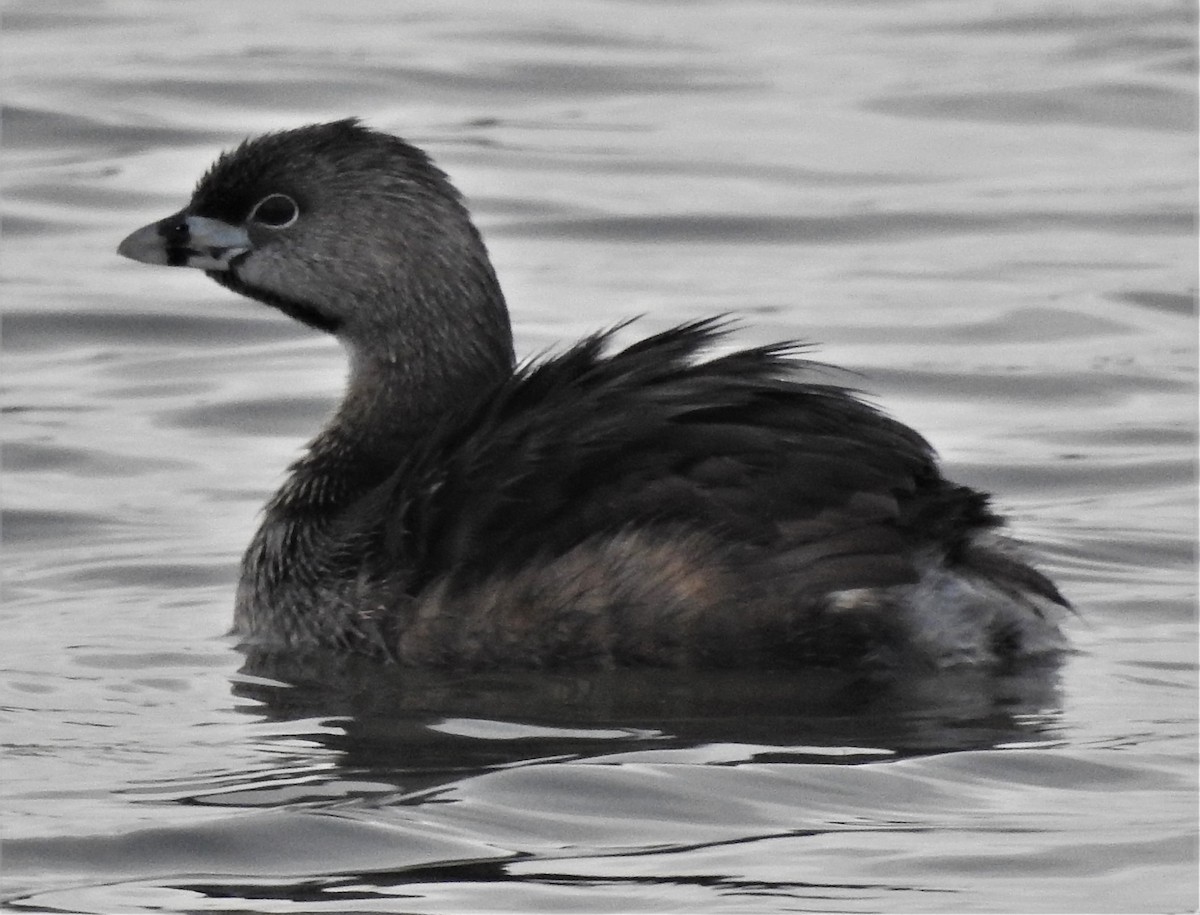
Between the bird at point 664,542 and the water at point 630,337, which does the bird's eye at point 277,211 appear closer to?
the bird at point 664,542

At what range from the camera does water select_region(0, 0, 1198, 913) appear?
6066mm

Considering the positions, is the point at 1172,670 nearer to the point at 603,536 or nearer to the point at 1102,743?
the point at 1102,743

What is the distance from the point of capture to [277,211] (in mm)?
8414

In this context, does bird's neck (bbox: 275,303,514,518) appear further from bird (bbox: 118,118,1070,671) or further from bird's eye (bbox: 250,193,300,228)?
bird's eye (bbox: 250,193,300,228)

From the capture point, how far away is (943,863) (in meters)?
5.95

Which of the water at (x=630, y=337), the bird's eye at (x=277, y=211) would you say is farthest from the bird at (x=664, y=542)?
the bird's eye at (x=277, y=211)

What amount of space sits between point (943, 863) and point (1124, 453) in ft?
14.9

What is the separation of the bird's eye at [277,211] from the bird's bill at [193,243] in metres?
0.07

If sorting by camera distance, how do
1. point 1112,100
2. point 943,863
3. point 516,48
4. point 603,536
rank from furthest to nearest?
1. point 516,48
2. point 1112,100
3. point 603,536
4. point 943,863

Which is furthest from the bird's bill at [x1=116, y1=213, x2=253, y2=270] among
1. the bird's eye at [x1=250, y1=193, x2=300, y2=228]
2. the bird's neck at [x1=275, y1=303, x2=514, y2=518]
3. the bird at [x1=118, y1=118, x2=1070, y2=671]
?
the bird at [x1=118, y1=118, x2=1070, y2=671]

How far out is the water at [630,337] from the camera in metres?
6.07

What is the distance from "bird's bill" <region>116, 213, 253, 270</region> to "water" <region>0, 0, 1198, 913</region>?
37.1 inches

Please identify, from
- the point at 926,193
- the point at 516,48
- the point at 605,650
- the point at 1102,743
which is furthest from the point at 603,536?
the point at 516,48

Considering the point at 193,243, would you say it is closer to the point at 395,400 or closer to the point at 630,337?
the point at 395,400
